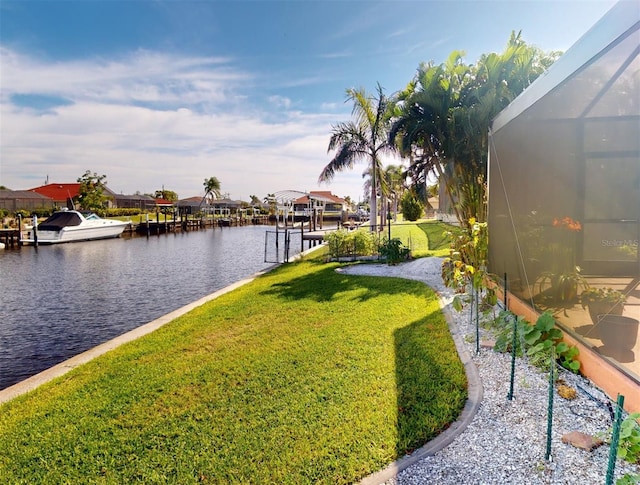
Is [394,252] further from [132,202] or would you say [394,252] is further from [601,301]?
[132,202]

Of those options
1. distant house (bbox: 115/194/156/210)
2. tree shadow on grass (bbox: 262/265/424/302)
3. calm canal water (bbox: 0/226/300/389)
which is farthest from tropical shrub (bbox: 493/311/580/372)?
distant house (bbox: 115/194/156/210)

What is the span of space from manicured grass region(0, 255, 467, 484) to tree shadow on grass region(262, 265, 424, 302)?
60.4 inches

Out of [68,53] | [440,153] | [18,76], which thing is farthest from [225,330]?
[68,53]

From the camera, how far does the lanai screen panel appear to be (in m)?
2.59

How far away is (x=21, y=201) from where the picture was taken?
45750mm

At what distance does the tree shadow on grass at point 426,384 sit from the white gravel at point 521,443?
0.18m

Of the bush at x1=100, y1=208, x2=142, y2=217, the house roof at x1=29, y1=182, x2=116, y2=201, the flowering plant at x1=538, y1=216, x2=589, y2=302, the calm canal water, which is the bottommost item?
the calm canal water

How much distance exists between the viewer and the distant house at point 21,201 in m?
44.6

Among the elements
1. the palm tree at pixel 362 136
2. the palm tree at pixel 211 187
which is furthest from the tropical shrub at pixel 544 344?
the palm tree at pixel 211 187

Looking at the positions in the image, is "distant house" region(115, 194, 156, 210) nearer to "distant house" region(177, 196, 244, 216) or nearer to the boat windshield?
"distant house" region(177, 196, 244, 216)

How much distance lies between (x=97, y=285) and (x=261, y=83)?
11.6 m

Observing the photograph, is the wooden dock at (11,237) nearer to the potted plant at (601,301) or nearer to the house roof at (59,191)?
the potted plant at (601,301)

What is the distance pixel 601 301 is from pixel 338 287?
5.28 m

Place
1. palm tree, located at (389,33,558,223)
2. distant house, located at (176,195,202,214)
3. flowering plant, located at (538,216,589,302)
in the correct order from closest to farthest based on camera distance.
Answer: flowering plant, located at (538,216,589,302), palm tree, located at (389,33,558,223), distant house, located at (176,195,202,214)
